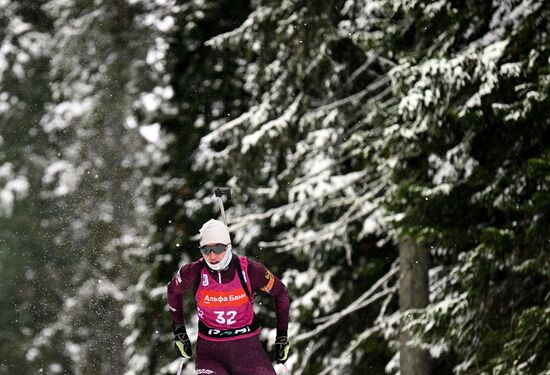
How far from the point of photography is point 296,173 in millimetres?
16297

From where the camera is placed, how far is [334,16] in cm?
1594

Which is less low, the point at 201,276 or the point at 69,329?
the point at 201,276

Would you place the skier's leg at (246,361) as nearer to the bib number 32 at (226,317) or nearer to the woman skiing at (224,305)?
the woman skiing at (224,305)

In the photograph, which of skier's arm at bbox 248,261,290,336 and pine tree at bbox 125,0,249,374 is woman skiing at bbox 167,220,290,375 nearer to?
skier's arm at bbox 248,261,290,336

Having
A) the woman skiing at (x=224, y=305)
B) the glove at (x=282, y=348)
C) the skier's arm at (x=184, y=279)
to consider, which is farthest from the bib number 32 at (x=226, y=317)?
the glove at (x=282, y=348)

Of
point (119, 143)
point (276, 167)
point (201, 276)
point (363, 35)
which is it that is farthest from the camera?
point (119, 143)

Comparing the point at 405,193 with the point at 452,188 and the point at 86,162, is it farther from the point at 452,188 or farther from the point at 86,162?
the point at 86,162

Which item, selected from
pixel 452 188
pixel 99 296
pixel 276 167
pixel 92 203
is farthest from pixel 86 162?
pixel 452 188

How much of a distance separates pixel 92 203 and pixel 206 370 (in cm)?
2101

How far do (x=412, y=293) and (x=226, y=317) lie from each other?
6.02m

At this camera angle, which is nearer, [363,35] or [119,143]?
[363,35]

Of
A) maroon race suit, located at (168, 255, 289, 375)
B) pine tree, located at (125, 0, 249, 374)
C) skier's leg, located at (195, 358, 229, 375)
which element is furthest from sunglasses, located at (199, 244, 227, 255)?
pine tree, located at (125, 0, 249, 374)

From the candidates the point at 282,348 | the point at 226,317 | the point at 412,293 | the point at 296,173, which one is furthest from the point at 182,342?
the point at 296,173

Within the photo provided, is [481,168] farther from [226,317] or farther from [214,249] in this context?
[214,249]
